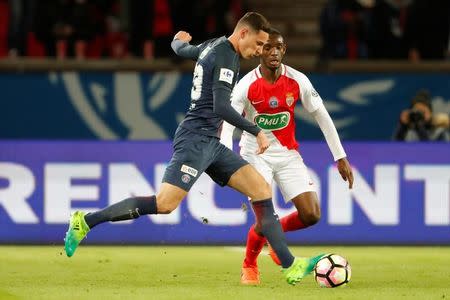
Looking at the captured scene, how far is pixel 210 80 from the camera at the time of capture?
9.51 meters

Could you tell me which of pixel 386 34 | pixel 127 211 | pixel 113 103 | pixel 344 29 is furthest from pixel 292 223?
pixel 386 34

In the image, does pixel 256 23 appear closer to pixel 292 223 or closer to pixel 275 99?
pixel 275 99

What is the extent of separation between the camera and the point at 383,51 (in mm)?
18031

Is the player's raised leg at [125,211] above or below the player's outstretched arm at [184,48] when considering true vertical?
below

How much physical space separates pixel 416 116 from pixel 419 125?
0.35 ft

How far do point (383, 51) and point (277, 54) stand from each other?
787 cm

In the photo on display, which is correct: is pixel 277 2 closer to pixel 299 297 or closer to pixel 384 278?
pixel 384 278

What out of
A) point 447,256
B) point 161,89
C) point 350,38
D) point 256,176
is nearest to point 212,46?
point 256,176

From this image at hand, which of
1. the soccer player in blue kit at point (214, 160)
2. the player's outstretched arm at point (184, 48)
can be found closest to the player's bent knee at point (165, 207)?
the soccer player in blue kit at point (214, 160)

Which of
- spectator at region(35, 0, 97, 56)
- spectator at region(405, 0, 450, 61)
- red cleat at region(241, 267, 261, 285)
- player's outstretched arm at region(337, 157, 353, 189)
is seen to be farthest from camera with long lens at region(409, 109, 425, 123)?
red cleat at region(241, 267, 261, 285)

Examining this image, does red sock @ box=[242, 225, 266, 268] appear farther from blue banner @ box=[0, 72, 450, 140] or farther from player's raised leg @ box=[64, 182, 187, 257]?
blue banner @ box=[0, 72, 450, 140]

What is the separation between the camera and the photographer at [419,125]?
14750mm

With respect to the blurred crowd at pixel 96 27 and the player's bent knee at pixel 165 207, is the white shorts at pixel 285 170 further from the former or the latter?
→ the blurred crowd at pixel 96 27

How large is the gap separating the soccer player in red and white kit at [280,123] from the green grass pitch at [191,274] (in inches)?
25.3
